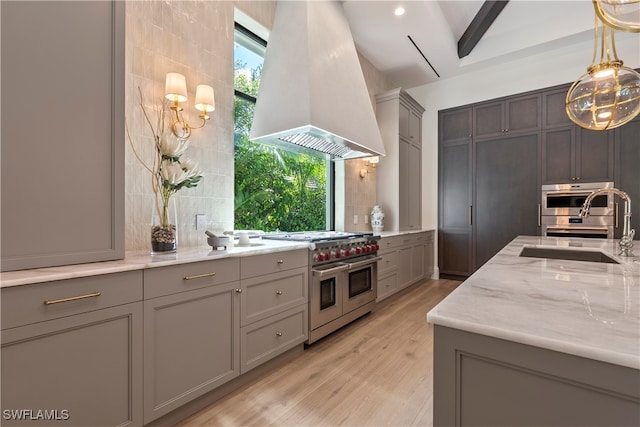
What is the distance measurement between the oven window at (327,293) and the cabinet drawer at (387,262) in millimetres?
1046

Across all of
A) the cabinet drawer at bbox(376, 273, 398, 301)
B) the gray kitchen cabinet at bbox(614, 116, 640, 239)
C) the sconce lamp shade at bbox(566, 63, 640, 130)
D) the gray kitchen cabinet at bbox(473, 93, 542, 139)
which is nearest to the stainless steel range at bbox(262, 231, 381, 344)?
the cabinet drawer at bbox(376, 273, 398, 301)

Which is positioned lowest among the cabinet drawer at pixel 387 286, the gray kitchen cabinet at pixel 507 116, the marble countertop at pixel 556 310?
the cabinet drawer at pixel 387 286

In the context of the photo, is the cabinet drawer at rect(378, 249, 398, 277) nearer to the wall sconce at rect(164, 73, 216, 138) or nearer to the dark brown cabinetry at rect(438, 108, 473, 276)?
the dark brown cabinetry at rect(438, 108, 473, 276)

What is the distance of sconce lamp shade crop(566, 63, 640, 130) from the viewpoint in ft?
6.36

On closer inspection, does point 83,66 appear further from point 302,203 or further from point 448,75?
point 448,75

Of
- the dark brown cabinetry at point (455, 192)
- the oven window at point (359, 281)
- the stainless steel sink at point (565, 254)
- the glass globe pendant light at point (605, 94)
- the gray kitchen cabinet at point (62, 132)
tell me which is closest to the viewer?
the gray kitchen cabinet at point (62, 132)

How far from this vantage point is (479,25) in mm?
4004

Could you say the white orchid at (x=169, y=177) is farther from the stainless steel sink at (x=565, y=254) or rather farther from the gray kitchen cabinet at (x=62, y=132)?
the stainless steel sink at (x=565, y=254)

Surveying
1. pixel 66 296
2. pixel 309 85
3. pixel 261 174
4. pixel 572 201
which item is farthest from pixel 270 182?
pixel 572 201

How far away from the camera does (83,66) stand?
4.67ft

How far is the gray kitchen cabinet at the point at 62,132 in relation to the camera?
1221mm

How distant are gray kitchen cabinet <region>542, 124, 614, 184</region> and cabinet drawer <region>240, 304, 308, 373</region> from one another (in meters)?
4.05

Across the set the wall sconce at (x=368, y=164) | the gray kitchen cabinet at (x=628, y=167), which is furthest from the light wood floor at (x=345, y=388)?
the gray kitchen cabinet at (x=628, y=167)

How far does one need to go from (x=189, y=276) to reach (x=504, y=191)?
4.61 meters
